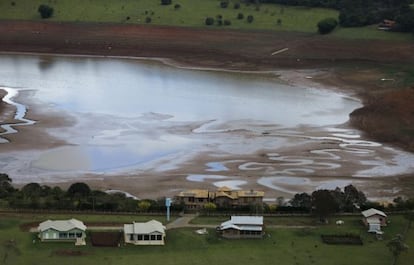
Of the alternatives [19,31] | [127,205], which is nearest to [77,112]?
[127,205]

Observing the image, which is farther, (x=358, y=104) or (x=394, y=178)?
(x=358, y=104)

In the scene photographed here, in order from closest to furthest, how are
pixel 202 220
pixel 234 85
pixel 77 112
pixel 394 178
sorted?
pixel 202 220, pixel 394 178, pixel 77 112, pixel 234 85

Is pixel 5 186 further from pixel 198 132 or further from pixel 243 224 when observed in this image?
pixel 198 132

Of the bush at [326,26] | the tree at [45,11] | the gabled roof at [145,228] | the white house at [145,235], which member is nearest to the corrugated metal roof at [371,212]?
the gabled roof at [145,228]

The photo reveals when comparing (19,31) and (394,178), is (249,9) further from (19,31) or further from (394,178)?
(394,178)

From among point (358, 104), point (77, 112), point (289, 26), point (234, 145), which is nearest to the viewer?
point (234, 145)

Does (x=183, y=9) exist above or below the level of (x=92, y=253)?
above

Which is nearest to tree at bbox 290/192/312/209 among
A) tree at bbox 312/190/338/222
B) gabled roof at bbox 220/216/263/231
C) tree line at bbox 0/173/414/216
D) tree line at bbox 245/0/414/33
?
tree line at bbox 0/173/414/216

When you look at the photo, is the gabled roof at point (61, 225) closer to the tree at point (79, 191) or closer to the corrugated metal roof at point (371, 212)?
the tree at point (79, 191)
